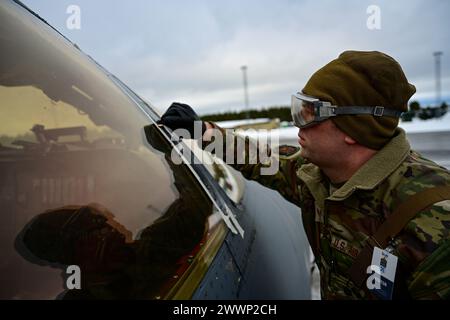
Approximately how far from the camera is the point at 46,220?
0.96 m

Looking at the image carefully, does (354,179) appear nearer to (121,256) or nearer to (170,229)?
(170,229)

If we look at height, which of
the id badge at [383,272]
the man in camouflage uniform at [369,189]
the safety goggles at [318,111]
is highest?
the safety goggles at [318,111]

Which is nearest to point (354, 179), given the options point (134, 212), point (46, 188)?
point (134, 212)

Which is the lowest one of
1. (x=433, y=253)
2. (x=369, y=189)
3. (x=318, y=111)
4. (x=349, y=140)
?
(x=433, y=253)

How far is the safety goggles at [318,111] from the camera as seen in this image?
1363 mm

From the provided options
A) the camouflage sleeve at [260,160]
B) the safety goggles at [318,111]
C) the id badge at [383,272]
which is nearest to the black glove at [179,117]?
the camouflage sleeve at [260,160]

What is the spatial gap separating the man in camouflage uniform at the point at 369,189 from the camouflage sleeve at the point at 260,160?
222mm

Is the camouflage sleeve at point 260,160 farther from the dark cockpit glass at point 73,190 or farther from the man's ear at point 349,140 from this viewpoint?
the dark cockpit glass at point 73,190

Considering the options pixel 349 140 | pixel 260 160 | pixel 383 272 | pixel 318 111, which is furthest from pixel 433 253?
pixel 260 160

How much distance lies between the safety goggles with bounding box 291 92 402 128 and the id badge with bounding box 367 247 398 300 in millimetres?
544

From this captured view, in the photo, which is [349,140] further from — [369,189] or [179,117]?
[179,117]

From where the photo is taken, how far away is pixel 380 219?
131cm

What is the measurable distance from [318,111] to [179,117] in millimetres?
665

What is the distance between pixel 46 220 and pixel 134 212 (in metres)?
0.27
